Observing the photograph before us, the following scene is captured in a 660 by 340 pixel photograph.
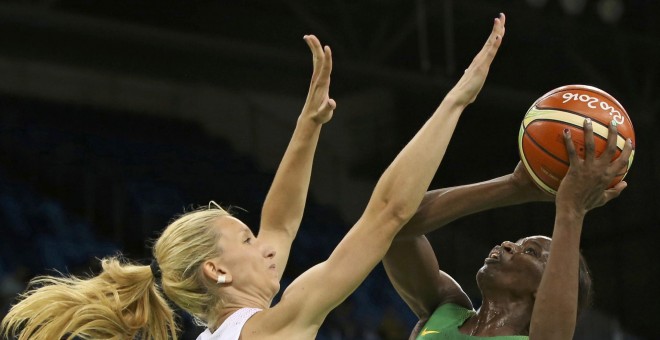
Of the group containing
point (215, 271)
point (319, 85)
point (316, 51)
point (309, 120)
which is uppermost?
point (316, 51)

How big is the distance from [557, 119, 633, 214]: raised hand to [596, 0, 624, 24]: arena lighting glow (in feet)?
30.2

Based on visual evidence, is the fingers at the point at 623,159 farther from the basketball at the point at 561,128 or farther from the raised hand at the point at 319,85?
the raised hand at the point at 319,85

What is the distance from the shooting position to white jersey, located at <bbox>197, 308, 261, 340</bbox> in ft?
9.51

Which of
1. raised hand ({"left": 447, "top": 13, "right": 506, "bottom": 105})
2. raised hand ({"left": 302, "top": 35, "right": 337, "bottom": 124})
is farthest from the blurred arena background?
raised hand ({"left": 447, "top": 13, "right": 506, "bottom": 105})

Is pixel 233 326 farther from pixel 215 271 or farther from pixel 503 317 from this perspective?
pixel 503 317

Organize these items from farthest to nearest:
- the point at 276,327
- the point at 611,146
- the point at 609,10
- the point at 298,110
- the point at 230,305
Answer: the point at 298,110
the point at 609,10
the point at 230,305
the point at 276,327
the point at 611,146

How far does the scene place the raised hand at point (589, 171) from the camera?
274cm

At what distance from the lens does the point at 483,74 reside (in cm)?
296

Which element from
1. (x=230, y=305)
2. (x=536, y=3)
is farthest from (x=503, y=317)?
(x=536, y=3)

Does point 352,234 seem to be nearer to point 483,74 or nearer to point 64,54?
point 483,74

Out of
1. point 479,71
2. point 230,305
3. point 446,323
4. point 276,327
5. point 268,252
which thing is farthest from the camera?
point 446,323

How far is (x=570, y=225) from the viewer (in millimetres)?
2781

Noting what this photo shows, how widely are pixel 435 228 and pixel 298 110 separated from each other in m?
9.30

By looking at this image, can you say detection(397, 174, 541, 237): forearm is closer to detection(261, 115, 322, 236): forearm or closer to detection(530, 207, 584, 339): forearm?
detection(530, 207, 584, 339): forearm
